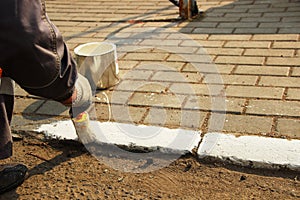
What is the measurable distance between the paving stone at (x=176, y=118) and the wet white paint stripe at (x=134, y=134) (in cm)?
8

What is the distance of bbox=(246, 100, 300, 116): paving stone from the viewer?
312 cm

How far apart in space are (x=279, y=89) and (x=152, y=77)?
3.53ft

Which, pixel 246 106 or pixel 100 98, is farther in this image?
pixel 100 98

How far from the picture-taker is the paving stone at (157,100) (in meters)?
3.36

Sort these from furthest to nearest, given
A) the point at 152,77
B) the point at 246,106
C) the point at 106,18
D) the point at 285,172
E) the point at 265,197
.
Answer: the point at 106,18, the point at 152,77, the point at 246,106, the point at 285,172, the point at 265,197

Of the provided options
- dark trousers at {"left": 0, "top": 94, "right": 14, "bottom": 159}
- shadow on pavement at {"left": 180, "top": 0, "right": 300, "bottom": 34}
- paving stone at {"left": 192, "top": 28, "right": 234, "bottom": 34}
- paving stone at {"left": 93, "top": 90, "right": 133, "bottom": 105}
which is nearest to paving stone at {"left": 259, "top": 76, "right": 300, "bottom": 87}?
paving stone at {"left": 93, "top": 90, "right": 133, "bottom": 105}

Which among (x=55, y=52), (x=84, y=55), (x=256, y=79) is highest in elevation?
(x=55, y=52)

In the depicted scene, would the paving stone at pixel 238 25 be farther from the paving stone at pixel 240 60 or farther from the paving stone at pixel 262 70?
the paving stone at pixel 262 70

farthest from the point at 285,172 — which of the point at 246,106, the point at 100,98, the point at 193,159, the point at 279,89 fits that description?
the point at 100,98

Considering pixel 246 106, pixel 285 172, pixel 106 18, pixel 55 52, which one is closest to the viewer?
→ pixel 55 52

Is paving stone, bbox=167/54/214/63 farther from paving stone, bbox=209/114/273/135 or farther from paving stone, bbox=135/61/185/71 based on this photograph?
paving stone, bbox=209/114/273/135

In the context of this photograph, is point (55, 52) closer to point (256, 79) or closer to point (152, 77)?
point (152, 77)

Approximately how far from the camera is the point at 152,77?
3844 millimetres

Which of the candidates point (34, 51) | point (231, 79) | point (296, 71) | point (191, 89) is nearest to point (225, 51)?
point (231, 79)
